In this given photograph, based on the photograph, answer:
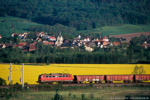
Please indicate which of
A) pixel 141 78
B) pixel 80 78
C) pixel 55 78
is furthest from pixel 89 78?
pixel 141 78

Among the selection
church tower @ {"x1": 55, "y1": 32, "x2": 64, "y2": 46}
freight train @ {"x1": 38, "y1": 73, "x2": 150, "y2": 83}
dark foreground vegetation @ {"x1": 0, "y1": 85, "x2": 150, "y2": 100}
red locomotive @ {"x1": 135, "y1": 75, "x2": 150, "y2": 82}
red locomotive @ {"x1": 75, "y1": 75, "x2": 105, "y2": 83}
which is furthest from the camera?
church tower @ {"x1": 55, "y1": 32, "x2": 64, "y2": 46}

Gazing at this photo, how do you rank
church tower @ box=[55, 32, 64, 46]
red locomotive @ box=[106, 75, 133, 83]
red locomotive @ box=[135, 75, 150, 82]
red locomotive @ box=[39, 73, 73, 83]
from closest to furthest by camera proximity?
red locomotive @ box=[39, 73, 73, 83]
red locomotive @ box=[106, 75, 133, 83]
red locomotive @ box=[135, 75, 150, 82]
church tower @ box=[55, 32, 64, 46]

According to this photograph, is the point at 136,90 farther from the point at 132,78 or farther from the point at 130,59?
the point at 130,59

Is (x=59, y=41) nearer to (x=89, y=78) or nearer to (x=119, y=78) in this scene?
(x=119, y=78)

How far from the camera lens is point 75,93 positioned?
5038 centimetres

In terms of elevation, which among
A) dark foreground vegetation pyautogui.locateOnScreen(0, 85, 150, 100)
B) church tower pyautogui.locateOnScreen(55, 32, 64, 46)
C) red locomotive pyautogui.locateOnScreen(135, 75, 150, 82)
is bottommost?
dark foreground vegetation pyautogui.locateOnScreen(0, 85, 150, 100)

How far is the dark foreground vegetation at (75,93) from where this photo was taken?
46375 mm

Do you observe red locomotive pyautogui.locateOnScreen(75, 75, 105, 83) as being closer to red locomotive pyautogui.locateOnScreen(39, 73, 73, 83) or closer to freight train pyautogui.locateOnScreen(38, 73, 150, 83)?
freight train pyautogui.locateOnScreen(38, 73, 150, 83)

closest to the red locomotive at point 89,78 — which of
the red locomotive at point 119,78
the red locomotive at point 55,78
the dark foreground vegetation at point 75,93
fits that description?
the red locomotive at point 119,78

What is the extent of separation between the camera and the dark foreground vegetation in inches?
1826

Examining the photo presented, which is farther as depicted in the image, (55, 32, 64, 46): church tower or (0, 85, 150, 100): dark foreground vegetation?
(55, 32, 64, 46): church tower

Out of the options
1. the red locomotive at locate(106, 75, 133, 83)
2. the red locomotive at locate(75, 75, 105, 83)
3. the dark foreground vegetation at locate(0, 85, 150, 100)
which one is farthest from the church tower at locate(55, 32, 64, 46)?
the dark foreground vegetation at locate(0, 85, 150, 100)

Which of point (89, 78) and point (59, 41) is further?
point (59, 41)

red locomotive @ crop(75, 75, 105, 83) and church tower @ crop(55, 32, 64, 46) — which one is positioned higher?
church tower @ crop(55, 32, 64, 46)
